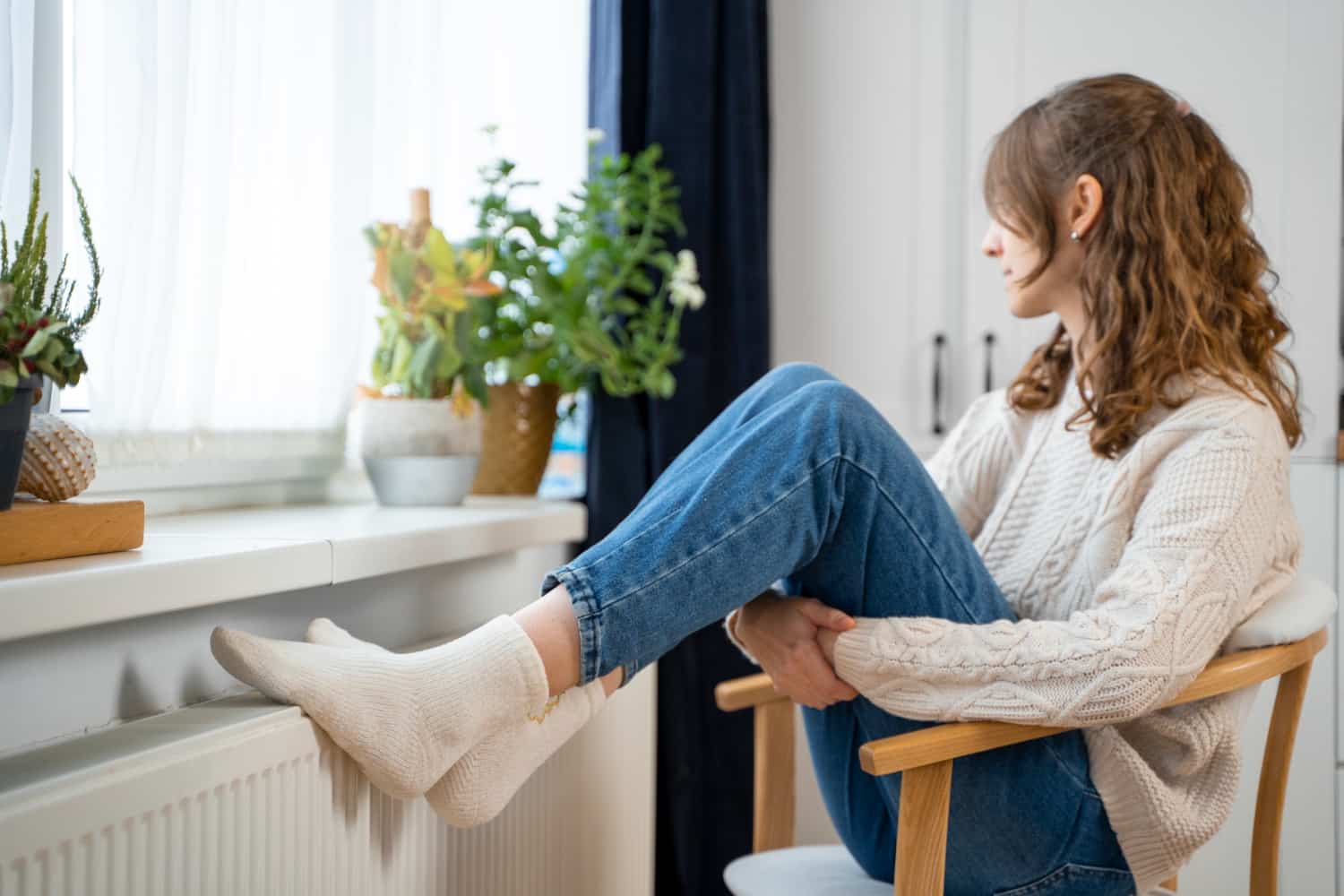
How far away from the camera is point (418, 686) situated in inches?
39.6

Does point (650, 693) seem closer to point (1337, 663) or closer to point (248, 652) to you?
point (248, 652)

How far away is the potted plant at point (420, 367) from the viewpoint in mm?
1513

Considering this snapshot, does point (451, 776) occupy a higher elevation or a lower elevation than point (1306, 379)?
lower

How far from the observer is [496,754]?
109cm

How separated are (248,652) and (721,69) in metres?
1.54

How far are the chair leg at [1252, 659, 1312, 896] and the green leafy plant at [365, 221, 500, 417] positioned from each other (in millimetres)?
1009

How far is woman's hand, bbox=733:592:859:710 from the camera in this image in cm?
121

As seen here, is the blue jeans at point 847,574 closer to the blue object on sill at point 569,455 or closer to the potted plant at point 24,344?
the potted plant at point 24,344

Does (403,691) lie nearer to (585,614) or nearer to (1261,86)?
(585,614)

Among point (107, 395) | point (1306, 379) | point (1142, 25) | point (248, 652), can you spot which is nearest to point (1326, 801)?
point (1306, 379)

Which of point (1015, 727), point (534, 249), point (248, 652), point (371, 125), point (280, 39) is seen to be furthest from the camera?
point (534, 249)

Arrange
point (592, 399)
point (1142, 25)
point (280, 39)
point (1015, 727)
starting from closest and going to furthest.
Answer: point (1015, 727) < point (280, 39) < point (592, 399) < point (1142, 25)

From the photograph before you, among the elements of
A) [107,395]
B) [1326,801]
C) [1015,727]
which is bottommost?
[1326,801]

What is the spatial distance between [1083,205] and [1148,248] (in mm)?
91
